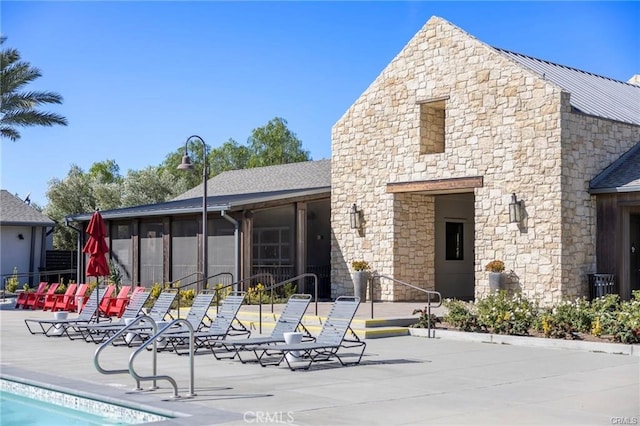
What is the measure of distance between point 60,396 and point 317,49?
1241 cm

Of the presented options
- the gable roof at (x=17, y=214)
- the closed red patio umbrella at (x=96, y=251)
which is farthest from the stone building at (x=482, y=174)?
the gable roof at (x=17, y=214)

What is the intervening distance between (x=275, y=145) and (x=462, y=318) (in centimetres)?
5021

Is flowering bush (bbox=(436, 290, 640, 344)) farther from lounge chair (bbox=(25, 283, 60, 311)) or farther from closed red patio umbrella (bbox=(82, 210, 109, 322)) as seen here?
lounge chair (bbox=(25, 283, 60, 311))

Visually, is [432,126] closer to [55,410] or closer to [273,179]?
[273,179]

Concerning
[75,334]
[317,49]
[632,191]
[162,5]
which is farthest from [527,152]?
[75,334]

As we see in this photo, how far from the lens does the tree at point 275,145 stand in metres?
63.7

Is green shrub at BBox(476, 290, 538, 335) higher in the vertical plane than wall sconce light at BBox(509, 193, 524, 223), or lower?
lower

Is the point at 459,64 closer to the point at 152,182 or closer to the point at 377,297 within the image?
the point at 377,297

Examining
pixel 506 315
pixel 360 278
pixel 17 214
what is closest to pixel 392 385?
pixel 506 315

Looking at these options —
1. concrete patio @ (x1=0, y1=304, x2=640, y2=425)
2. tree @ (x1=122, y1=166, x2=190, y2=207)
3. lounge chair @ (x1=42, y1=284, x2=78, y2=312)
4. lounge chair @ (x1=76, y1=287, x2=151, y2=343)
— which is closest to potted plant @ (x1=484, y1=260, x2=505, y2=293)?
concrete patio @ (x1=0, y1=304, x2=640, y2=425)

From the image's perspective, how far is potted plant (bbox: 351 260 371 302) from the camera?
21241 millimetres
